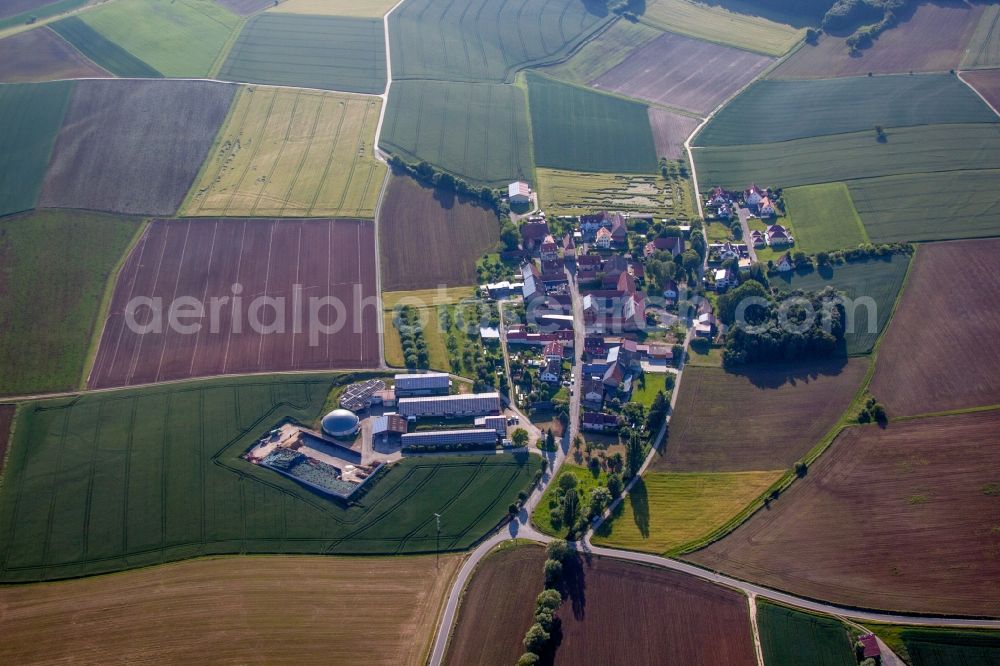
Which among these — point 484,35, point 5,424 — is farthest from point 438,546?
point 484,35

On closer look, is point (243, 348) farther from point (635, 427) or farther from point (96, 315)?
point (635, 427)

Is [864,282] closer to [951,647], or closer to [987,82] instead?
[951,647]

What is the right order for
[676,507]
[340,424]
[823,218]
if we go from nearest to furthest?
[676,507], [340,424], [823,218]

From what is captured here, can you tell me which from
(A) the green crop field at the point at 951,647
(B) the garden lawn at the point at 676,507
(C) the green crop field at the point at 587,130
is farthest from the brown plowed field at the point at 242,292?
(A) the green crop field at the point at 951,647

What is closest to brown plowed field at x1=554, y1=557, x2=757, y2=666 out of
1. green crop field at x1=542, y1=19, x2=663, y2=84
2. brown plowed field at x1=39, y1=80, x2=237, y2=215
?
brown plowed field at x1=39, y1=80, x2=237, y2=215

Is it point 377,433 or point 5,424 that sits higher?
point 5,424

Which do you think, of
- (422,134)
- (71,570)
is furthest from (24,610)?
(422,134)
